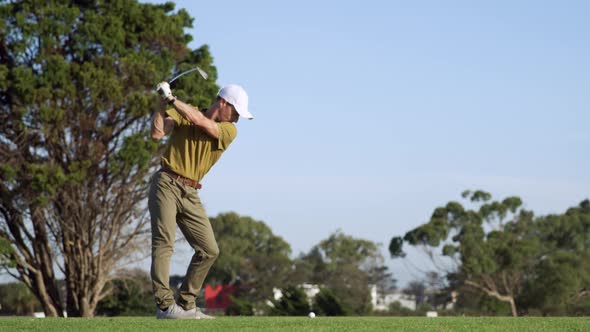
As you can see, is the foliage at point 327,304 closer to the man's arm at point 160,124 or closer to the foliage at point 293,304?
the foliage at point 293,304

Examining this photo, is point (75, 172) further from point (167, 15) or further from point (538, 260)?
point (538, 260)

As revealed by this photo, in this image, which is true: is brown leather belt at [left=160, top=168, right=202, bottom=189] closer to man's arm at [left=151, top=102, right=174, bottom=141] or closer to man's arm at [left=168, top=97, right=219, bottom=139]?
man's arm at [left=151, top=102, right=174, bottom=141]

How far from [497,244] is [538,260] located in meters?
2.85

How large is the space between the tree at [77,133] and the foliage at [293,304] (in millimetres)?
15498

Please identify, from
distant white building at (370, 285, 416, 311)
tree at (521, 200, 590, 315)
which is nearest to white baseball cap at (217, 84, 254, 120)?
tree at (521, 200, 590, 315)

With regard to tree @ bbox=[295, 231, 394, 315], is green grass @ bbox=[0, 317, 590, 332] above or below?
below

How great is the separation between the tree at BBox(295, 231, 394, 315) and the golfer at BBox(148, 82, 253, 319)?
76581 mm

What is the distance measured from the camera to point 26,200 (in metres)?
31.0

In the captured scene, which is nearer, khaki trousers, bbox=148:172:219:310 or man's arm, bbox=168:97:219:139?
man's arm, bbox=168:97:219:139

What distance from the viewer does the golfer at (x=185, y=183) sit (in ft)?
29.9

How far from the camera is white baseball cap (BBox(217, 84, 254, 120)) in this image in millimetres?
9203

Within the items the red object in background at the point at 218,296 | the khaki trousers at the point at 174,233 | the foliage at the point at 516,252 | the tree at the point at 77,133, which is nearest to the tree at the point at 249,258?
the red object in background at the point at 218,296

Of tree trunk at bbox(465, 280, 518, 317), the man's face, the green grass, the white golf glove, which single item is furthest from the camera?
tree trunk at bbox(465, 280, 518, 317)

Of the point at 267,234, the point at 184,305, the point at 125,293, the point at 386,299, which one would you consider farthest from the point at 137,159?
the point at 386,299
